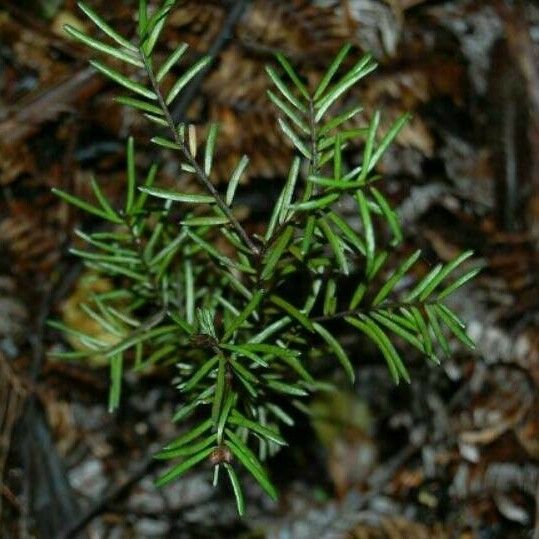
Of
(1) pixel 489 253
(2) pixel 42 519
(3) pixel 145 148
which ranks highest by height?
(3) pixel 145 148

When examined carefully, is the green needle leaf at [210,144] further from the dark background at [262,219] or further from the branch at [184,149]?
the dark background at [262,219]

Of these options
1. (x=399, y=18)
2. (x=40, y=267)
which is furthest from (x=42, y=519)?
(x=399, y=18)

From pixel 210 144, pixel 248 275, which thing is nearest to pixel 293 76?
pixel 210 144

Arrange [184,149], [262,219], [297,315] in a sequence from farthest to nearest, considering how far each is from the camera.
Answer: [262,219] → [297,315] → [184,149]

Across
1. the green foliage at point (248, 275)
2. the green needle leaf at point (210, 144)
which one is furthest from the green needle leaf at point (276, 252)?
the green needle leaf at point (210, 144)

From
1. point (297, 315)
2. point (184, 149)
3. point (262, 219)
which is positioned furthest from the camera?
point (262, 219)

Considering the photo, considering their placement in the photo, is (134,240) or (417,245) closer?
(134,240)

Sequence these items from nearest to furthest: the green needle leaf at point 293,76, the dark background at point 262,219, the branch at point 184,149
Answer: the branch at point 184,149, the green needle leaf at point 293,76, the dark background at point 262,219

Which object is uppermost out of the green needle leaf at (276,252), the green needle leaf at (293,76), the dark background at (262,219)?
the green needle leaf at (293,76)

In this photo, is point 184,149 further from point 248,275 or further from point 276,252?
point 248,275

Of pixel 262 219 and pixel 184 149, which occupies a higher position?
pixel 184 149

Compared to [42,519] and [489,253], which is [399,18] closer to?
[489,253]
